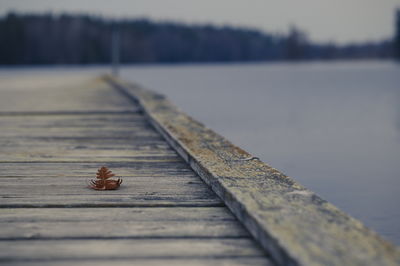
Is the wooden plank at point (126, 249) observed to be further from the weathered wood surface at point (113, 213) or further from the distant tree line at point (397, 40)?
the distant tree line at point (397, 40)

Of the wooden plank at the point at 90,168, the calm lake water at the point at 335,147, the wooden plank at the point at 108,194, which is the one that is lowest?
the calm lake water at the point at 335,147

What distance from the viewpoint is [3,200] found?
5.32 ft

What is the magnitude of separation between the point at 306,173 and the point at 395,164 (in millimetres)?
1660

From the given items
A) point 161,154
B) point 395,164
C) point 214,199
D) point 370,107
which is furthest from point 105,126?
point 370,107

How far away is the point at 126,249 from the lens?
119 centimetres

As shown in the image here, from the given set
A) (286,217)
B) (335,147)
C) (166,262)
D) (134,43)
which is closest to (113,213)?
(166,262)

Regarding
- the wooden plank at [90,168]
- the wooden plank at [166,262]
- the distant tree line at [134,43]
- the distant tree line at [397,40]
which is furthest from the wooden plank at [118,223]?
the distant tree line at [397,40]

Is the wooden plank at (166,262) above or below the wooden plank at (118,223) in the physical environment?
above

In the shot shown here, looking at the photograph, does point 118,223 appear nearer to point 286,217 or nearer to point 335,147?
point 286,217

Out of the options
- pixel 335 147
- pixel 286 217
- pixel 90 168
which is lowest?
pixel 335 147

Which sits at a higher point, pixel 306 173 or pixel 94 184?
pixel 94 184

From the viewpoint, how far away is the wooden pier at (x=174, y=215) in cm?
111

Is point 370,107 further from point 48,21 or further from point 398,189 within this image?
point 48,21

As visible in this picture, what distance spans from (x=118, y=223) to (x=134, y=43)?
7089 cm
